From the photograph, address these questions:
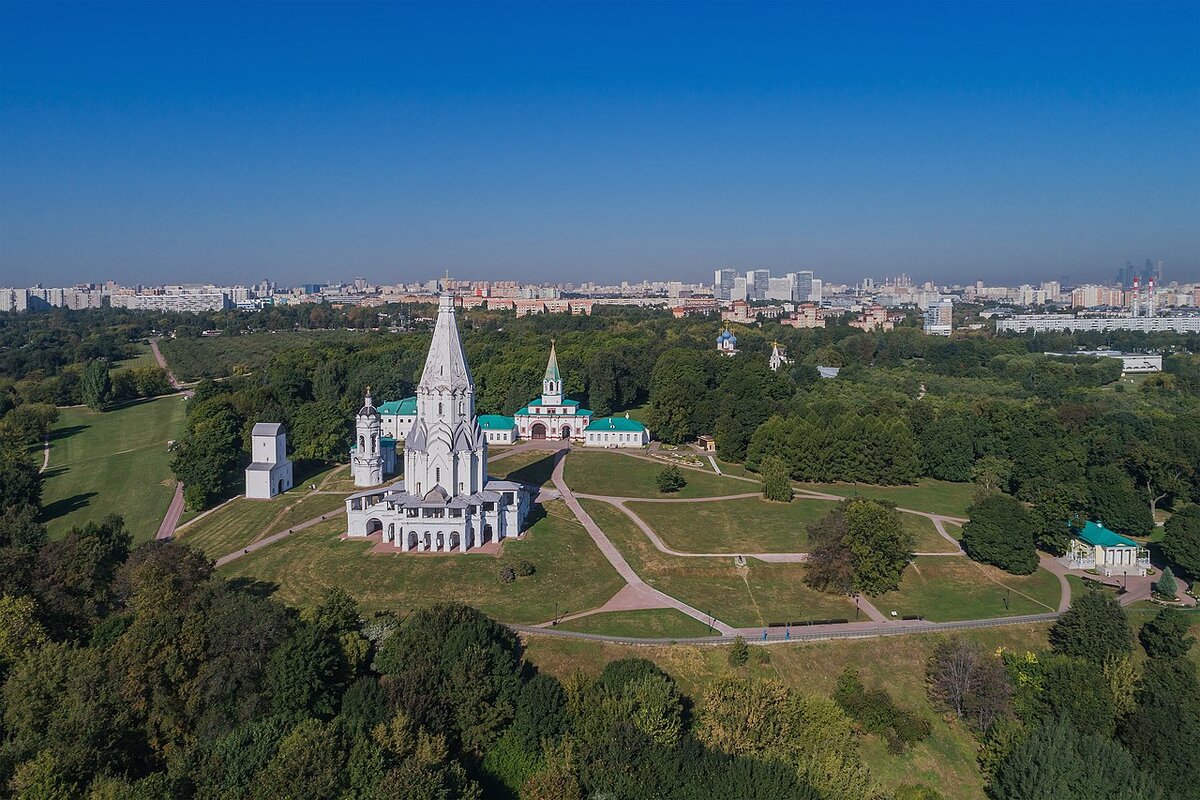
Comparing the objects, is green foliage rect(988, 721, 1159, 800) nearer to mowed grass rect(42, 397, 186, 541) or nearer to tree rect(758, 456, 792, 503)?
tree rect(758, 456, 792, 503)

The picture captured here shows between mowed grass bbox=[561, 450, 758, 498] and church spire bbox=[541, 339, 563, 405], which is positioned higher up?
church spire bbox=[541, 339, 563, 405]

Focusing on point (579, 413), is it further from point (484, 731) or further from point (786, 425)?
point (484, 731)

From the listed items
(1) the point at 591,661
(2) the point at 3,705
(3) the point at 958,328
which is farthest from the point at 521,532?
(3) the point at 958,328

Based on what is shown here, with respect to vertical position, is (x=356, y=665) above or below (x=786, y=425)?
below

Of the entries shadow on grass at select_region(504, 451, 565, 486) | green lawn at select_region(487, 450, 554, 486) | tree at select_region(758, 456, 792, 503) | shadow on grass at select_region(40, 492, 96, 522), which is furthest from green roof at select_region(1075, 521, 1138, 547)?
shadow on grass at select_region(40, 492, 96, 522)

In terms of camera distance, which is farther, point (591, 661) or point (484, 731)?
point (591, 661)

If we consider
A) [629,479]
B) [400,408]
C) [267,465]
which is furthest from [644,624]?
[400,408]
